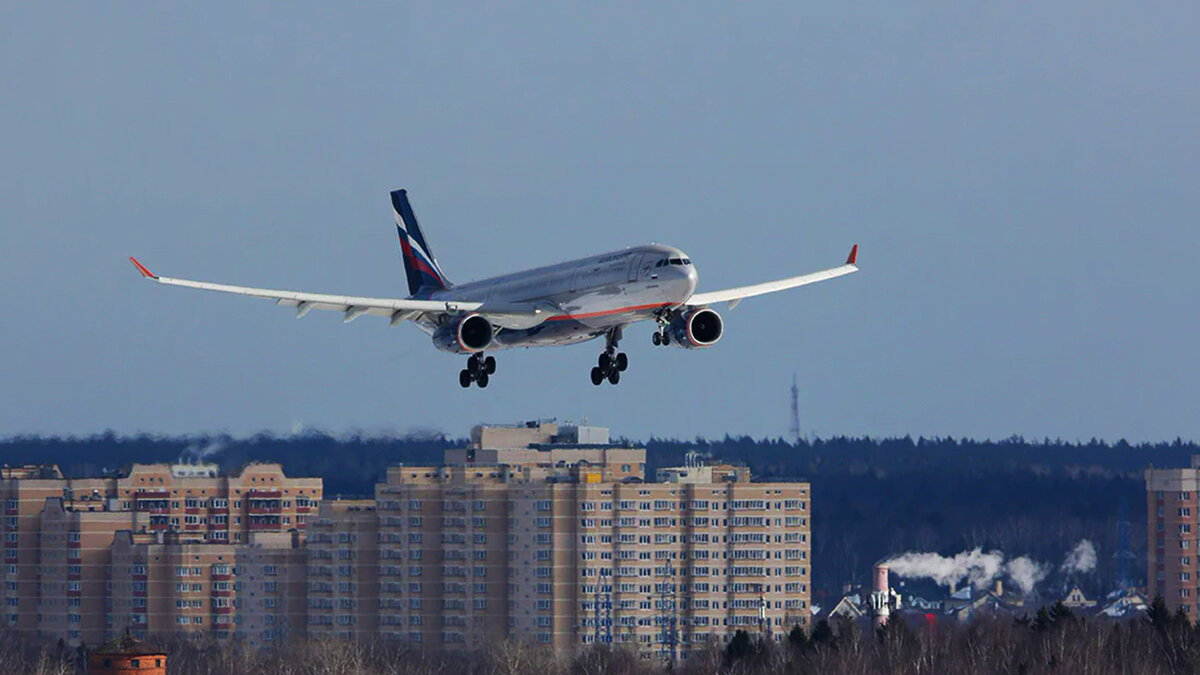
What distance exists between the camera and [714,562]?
193 metres

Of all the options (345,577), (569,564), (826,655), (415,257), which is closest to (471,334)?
(415,257)

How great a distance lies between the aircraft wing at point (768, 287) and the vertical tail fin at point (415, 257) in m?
16.7

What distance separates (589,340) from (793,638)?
58.1m

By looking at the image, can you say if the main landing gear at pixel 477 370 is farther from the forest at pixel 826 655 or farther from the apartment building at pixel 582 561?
the apartment building at pixel 582 561

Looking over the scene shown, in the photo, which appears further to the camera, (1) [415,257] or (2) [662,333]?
(1) [415,257]

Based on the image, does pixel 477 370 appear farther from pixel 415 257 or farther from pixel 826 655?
pixel 826 655

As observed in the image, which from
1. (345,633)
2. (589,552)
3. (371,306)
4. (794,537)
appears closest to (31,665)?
(345,633)

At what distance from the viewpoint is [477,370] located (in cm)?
9962

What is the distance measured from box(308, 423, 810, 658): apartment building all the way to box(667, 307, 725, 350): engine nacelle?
Answer: 93403 mm

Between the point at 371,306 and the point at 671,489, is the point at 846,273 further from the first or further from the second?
the point at 671,489

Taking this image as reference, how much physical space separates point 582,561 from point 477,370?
9108 cm

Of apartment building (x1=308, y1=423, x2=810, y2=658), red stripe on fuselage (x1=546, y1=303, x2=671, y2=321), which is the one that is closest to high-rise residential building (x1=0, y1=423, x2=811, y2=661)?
apartment building (x1=308, y1=423, x2=810, y2=658)

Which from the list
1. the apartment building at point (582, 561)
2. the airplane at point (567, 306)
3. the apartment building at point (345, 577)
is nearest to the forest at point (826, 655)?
the apartment building at point (582, 561)

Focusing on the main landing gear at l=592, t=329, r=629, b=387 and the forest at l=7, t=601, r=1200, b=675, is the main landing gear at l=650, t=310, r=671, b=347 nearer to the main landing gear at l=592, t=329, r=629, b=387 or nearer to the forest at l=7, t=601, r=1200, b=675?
the main landing gear at l=592, t=329, r=629, b=387
